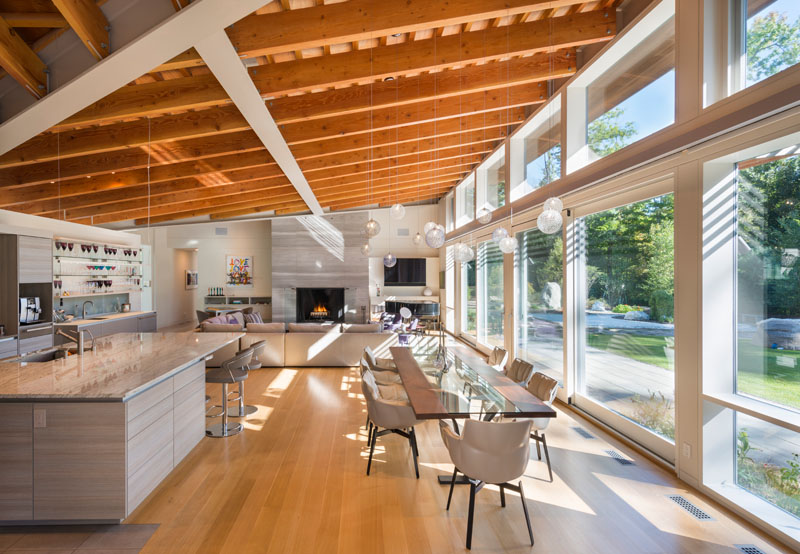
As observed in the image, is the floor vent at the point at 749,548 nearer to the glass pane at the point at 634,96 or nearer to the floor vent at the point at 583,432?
the floor vent at the point at 583,432

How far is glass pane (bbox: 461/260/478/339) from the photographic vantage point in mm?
9281

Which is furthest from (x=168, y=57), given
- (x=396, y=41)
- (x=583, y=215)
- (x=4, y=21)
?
(x=583, y=215)

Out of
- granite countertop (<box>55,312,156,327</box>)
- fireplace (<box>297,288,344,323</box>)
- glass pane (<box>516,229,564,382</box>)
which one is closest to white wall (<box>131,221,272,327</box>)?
fireplace (<box>297,288,344,323</box>)

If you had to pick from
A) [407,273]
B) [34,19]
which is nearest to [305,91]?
[34,19]

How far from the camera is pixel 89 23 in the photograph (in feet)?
7.65

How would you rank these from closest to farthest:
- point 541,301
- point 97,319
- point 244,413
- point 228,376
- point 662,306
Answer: point 662,306
point 228,376
point 244,413
point 541,301
point 97,319

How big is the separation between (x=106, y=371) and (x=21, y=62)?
211 centimetres

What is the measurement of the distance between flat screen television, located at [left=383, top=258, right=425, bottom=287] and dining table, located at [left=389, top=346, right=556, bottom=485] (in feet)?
25.9

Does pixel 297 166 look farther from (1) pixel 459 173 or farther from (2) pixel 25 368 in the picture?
(1) pixel 459 173

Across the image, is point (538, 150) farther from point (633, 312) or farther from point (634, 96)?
point (633, 312)

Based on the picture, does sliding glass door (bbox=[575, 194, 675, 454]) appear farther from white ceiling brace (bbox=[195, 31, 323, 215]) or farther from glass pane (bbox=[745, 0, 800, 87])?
white ceiling brace (bbox=[195, 31, 323, 215])

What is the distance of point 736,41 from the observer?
109 inches

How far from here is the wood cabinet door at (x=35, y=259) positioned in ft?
18.5

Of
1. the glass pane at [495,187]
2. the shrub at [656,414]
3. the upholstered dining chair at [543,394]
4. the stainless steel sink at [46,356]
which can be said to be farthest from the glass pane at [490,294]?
the stainless steel sink at [46,356]
